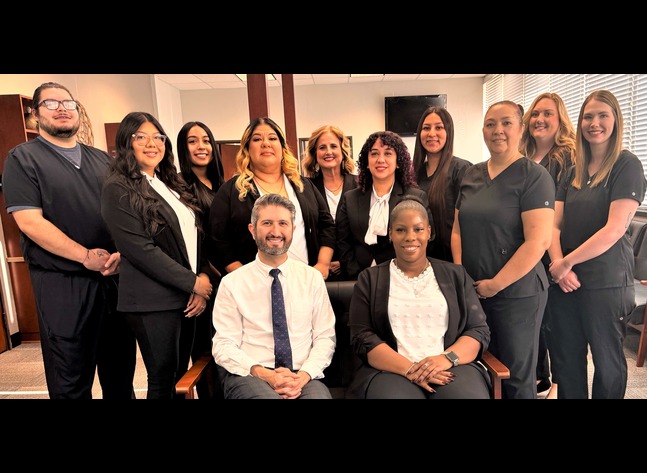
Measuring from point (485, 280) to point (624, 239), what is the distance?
2.13 ft

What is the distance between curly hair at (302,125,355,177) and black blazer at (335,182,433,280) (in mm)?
579

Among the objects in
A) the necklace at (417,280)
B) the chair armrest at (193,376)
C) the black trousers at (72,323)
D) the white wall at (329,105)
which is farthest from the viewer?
the white wall at (329,105)

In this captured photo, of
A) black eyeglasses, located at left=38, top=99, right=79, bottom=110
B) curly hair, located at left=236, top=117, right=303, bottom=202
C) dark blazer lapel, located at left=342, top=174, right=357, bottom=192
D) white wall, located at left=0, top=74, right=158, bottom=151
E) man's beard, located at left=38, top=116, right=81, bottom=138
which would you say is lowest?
dark blazer lapel, located at left=342, top=174, right=357, bottom=192

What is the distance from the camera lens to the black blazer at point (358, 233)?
7.67ft

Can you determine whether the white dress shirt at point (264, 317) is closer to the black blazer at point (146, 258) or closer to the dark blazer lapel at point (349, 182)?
the black blazer at point (146, 258)

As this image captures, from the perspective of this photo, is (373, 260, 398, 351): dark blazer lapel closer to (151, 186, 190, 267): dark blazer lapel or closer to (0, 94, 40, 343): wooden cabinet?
(151, 186, 190, 267): dark blazer lapel

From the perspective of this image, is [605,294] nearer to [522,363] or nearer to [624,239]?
[624,239]

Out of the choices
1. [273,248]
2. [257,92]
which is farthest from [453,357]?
[257,92]

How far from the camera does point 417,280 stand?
6.63 ft

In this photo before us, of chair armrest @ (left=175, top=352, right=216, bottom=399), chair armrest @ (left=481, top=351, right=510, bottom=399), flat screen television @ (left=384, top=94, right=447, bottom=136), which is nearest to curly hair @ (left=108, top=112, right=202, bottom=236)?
chair armrest @ (left=175, top=352, right=216, bottom=399)

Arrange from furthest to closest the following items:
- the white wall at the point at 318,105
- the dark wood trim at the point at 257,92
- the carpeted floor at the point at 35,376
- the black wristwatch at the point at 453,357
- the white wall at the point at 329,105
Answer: the white wall at the point at 329,105, the white wall at the point at 318,105, the carpeted floor at the point at 35,376, the dark wood trim at the point at 257,92, the black wristwatch at the point at 453,357

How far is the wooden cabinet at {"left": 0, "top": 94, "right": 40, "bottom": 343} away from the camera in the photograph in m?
3.57

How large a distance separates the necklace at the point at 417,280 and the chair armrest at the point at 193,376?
97 cm

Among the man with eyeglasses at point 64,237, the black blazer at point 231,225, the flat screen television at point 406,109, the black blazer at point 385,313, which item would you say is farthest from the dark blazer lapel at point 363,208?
the flat screen television at point 406,109
